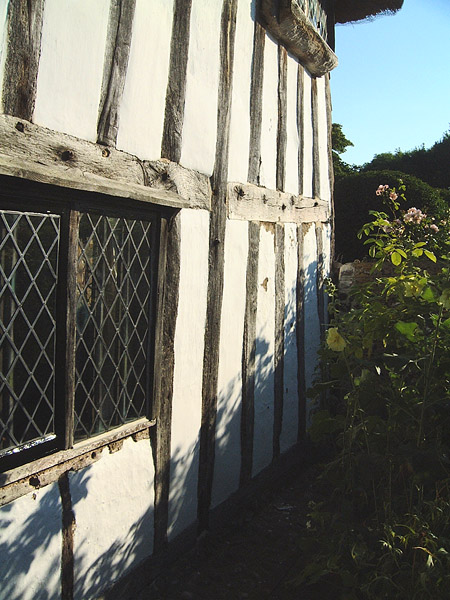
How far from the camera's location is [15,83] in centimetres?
208

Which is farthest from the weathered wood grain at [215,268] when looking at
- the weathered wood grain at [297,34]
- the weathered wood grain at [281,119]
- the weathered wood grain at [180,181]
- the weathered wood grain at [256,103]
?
the weathered wood grain at [281,119]

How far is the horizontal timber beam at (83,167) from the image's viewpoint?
2074 millimetres

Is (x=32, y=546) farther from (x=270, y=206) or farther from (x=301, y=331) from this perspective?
(x=301, y=331)

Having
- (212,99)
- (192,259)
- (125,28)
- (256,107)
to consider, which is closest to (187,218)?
(192,259)

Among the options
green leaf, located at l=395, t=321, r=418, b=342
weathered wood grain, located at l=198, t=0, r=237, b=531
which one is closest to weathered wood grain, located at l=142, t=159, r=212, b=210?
weathered wood grain, located at l=198, t=0, r=237, b=531

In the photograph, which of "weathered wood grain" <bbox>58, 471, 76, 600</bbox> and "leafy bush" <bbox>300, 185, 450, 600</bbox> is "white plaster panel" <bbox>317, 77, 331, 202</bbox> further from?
"weathered wood grain" <bbox>58, 471, 76, 600</bbox>

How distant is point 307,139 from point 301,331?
1.69 meters

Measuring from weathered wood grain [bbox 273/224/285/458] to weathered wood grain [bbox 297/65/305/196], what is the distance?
64 centimetres

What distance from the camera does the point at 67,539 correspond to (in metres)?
2.46

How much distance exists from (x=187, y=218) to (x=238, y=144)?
0.85 metres

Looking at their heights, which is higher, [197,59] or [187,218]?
[197,59]

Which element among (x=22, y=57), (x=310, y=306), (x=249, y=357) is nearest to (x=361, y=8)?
(x=310, y=306)

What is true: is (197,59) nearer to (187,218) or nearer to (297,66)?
(187,218)

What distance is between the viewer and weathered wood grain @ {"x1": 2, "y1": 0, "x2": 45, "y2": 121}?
2049 mm
